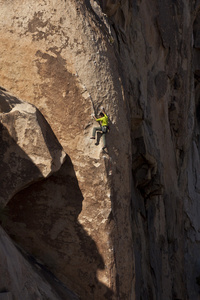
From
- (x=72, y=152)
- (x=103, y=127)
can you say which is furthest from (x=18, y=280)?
(x=103, y=127)

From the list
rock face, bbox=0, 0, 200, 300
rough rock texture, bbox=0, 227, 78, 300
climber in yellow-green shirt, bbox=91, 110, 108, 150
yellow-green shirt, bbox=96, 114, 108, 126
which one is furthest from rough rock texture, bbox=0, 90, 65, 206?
rough rock texture, bbox=0, 227, 78, 300

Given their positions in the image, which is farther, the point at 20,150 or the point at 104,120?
the point at 104,120

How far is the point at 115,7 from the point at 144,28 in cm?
242

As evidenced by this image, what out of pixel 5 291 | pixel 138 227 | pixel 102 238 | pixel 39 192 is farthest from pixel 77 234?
pixel 138 227

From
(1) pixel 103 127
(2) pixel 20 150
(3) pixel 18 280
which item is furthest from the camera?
Answer: (1) pixel 103 127

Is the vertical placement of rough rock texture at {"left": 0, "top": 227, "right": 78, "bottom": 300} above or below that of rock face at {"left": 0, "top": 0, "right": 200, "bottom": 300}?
below

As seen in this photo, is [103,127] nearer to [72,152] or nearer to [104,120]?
[104,120]

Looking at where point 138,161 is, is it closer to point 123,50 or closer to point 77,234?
point 123,50

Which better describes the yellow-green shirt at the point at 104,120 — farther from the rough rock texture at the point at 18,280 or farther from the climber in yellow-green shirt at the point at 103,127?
the rough rock texture at the point at 18,280

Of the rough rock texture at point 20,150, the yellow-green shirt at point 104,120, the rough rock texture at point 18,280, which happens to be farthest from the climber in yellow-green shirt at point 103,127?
the rough rock texture at point 18,280

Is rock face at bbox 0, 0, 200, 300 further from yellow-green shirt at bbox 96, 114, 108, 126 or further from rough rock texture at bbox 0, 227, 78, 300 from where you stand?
rough rock texture at bbox 0, 227, 78, 300

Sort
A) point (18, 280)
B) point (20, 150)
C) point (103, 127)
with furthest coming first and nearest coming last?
point (103, 127) < point (20, 150) < point (18, 280)

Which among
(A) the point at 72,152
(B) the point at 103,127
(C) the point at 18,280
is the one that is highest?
(B) the point at 103,127

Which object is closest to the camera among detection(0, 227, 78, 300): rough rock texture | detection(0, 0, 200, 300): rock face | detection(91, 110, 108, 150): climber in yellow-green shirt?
detection(0, 227, 78, 300): rough rock texture
